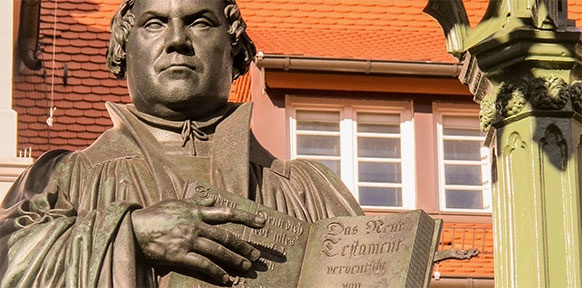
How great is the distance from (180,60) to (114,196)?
21.5 inches

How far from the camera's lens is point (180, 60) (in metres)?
10.1

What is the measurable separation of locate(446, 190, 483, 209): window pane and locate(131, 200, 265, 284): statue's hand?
1901cm

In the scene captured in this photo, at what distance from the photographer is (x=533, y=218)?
1417cm

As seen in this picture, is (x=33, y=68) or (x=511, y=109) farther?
(x=33, y=68)

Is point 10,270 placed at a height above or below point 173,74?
below

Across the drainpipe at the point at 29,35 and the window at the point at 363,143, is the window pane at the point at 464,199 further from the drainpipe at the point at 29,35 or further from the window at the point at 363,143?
the drainpipe at the point at 29,35

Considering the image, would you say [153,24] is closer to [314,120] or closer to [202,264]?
[202,264]

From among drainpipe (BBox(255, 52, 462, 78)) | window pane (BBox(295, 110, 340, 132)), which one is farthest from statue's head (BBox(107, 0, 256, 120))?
window pane (BBox(295, 110, 340, 132))

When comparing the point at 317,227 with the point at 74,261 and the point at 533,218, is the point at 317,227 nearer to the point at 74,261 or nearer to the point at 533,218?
the point at 74,261

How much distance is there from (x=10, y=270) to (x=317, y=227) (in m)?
1.06

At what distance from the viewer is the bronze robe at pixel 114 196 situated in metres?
9.59

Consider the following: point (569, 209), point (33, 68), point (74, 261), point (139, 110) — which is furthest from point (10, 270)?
point (33, 68)

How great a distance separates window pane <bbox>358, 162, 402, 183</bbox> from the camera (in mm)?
28984

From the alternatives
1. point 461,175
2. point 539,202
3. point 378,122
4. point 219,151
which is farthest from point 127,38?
point 461,175
